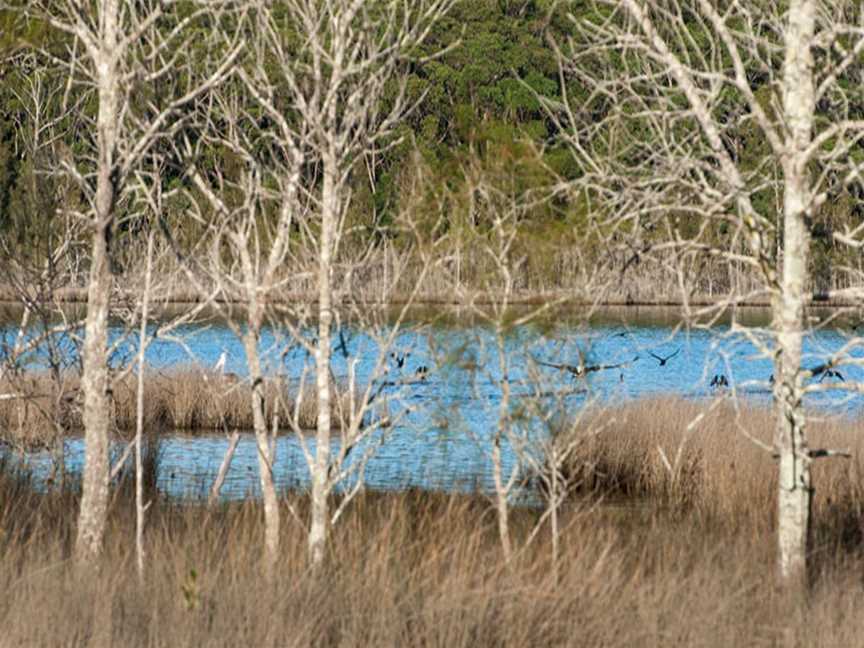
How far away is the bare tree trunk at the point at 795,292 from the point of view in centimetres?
845

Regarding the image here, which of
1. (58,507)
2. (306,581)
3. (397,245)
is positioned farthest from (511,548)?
(397,245)

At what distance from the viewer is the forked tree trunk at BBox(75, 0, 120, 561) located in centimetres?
810

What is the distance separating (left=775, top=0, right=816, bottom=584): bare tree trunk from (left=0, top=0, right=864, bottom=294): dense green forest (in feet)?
0.83

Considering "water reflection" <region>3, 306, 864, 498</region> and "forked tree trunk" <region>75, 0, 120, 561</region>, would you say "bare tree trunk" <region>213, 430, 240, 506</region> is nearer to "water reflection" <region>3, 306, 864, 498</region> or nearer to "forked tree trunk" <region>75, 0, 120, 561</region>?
"water reflection" <region>3, 306, 864, 498</region>

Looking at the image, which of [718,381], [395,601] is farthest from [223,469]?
[718,381]

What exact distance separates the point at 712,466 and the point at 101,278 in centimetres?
856

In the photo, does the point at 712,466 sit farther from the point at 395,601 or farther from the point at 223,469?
the point at 395,601

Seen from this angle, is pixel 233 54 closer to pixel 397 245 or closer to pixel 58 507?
pixel 58 507

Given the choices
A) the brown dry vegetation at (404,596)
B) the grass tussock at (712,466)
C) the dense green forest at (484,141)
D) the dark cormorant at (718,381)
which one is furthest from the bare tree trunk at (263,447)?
the dark cormorant at (718,381)

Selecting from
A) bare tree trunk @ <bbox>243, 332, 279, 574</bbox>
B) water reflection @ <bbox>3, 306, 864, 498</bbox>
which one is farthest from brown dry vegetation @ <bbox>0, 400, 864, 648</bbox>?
water reflection @ <bbox>3, 306, 864, 498</bbox>

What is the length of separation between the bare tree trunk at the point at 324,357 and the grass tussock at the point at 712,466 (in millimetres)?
3693

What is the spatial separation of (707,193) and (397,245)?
4584 centimetres

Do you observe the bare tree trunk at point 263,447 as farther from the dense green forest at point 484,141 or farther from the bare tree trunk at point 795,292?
the bare tree trunk at point 795,292

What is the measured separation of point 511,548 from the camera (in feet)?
32.7
